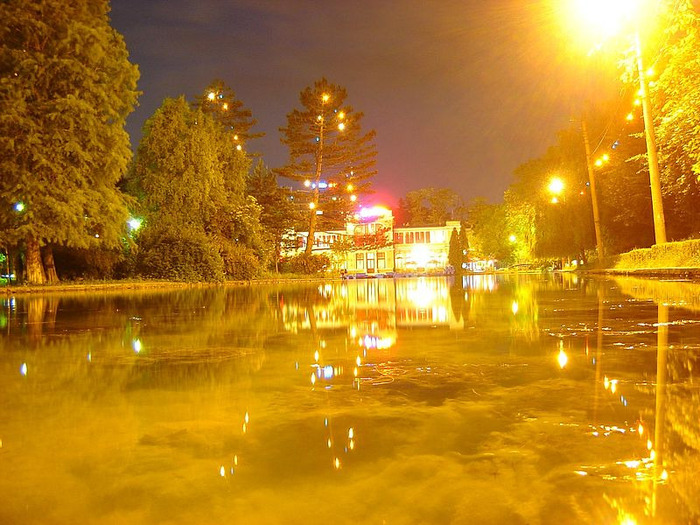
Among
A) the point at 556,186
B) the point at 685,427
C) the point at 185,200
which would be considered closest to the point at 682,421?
the point at 685,427

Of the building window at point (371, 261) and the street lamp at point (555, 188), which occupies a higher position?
the street lamp at point (555, 188)

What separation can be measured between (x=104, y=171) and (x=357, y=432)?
2976cm

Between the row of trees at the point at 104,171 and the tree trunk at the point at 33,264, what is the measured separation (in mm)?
51

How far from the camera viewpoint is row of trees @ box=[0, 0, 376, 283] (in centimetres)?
2675

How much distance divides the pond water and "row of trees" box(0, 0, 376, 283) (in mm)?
22793

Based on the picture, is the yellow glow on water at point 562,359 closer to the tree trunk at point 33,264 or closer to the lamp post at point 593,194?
the tree trunk at point 33,264

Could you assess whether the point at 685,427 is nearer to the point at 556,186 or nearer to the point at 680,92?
the point at 680,92

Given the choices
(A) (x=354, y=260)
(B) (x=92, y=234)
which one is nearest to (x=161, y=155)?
(B) (x=92, y=234)

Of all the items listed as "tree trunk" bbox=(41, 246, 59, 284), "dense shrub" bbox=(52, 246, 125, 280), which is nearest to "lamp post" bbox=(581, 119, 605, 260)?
"dense shrub" bbox=(52, 246, 125, 280)

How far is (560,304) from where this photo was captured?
41.9ft

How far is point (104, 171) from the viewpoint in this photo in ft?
98.0

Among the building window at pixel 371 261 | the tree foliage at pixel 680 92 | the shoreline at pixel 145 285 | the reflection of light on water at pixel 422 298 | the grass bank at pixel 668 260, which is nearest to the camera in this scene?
the reflection of light on water at pixel 422 298

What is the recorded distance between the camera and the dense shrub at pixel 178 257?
3462 cm

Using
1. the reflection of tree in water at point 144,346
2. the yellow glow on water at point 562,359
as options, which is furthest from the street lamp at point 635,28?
the yellow glow on water at point 562,359
